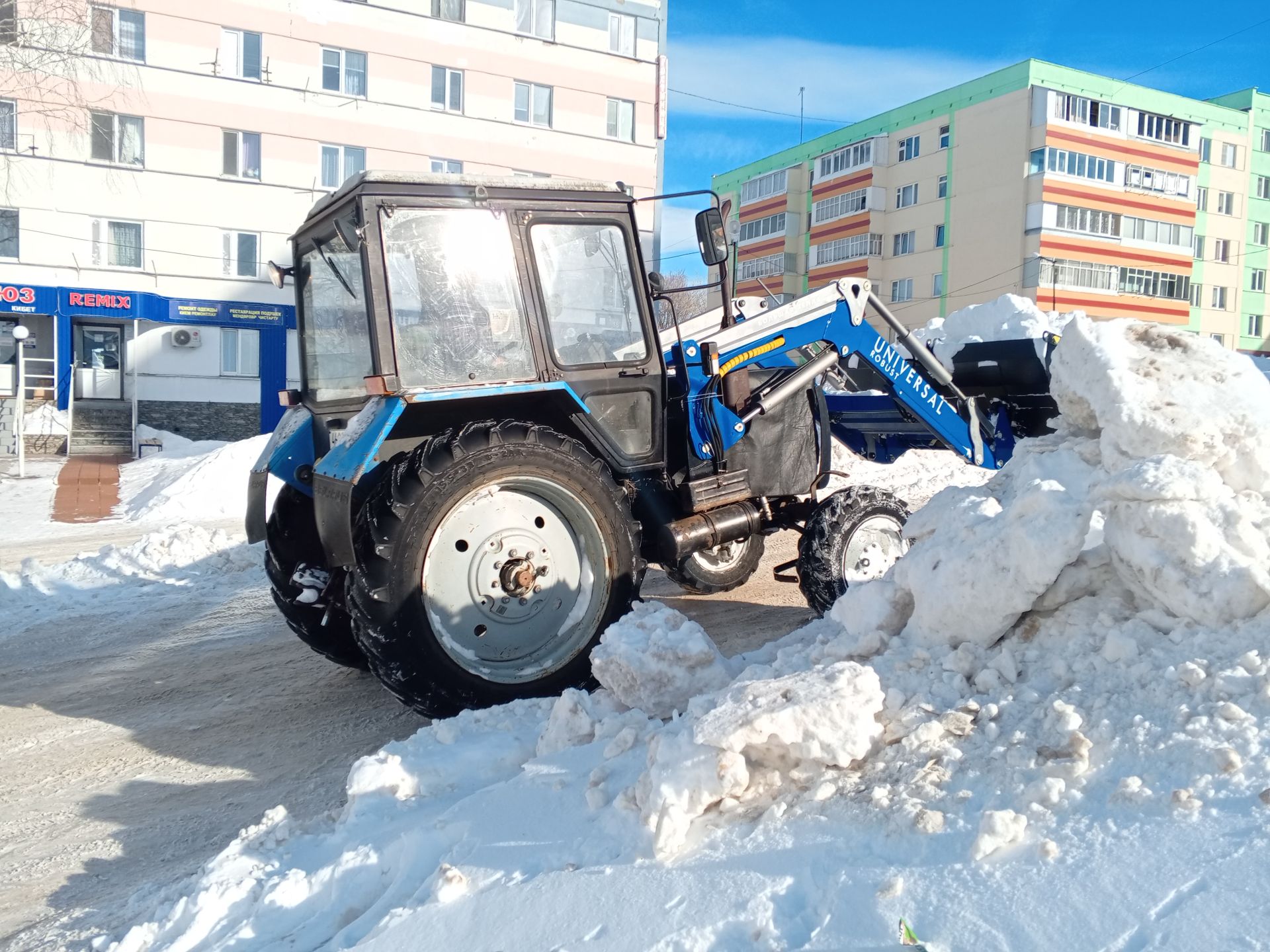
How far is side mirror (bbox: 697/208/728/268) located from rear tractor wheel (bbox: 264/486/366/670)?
2.28 m

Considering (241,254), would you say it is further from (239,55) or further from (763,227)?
(763,227)

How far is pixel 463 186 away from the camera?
4.48 meters

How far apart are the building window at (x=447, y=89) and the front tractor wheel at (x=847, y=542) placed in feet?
75.0

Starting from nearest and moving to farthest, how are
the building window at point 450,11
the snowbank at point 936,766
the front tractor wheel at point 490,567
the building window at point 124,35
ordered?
the snowbank at point 936,766, the front tractor wheel at point 490,567, the building window at point 124,35, the building window at point 450,11

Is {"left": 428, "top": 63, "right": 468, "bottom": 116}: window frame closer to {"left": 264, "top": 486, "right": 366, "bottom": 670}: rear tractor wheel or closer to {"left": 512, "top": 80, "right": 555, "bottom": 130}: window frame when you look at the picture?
{"left": 512, "top": 80, "right": 555, "bottom": 130}: window frame

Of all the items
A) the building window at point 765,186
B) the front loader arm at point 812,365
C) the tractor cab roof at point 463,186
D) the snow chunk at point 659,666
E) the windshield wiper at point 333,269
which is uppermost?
the building window at point 765,186

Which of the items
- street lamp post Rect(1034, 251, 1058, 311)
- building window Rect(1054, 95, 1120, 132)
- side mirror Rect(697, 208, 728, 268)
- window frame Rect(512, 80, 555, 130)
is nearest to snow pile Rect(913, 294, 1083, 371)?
side mirror Rect(697, 208, 728, 268)

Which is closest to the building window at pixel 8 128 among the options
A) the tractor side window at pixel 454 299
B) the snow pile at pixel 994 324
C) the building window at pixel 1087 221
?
the snow pile at pixel 994 324

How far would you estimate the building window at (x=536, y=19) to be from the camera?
26.0 m

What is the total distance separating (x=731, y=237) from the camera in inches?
203

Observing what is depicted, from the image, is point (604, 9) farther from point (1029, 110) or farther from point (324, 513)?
point (324, 513)

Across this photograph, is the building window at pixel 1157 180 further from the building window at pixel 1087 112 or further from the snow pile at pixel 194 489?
the snow pile at pixel 194 489

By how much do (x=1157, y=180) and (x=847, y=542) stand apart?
140 ft

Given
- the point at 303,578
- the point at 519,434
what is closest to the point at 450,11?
the point at 303,578
